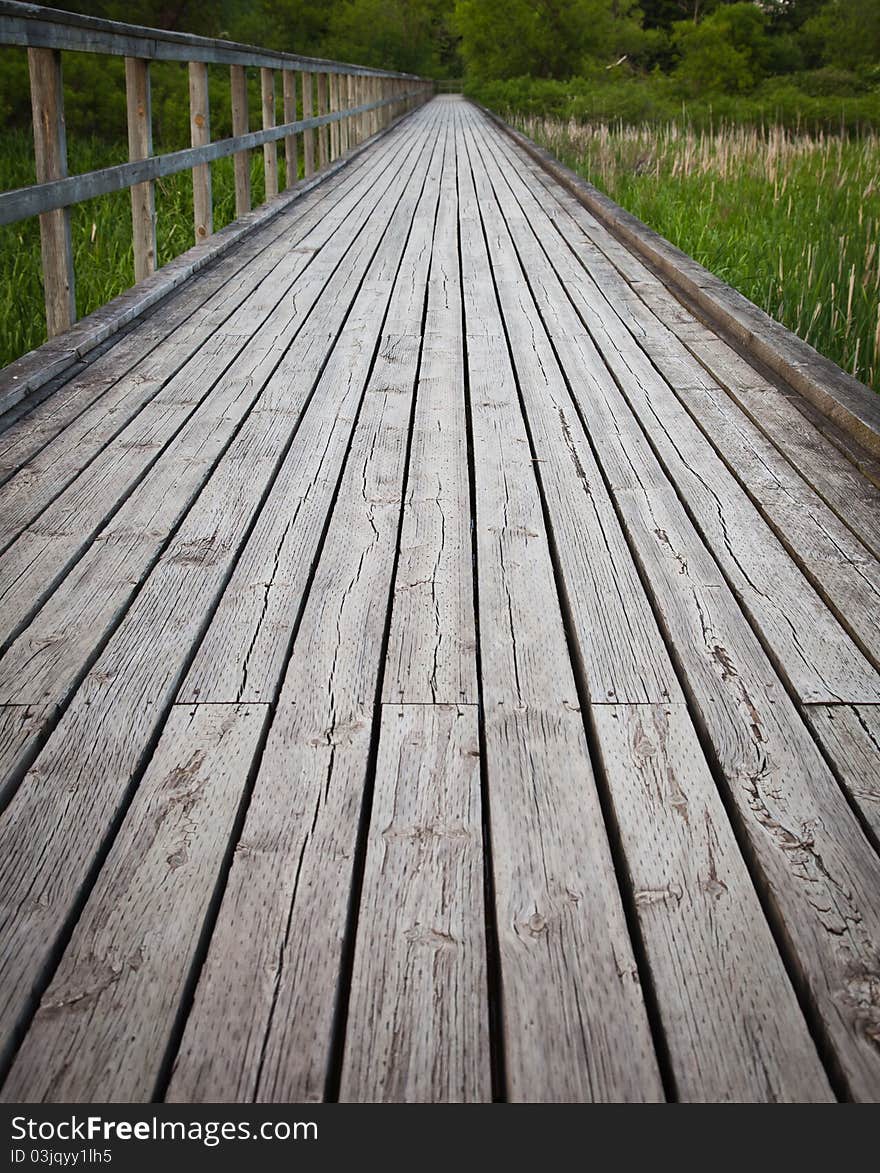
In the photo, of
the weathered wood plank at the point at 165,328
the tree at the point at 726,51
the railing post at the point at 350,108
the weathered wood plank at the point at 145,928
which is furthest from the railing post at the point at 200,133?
the tree at the point at 726,51

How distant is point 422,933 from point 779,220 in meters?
5.50

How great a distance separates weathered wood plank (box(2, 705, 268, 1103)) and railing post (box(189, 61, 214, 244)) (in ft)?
14.4

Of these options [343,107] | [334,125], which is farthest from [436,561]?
[343,107]

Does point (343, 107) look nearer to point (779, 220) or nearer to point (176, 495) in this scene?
point (779, 220)

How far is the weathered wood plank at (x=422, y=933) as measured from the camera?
1125mm

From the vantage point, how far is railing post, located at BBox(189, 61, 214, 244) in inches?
217

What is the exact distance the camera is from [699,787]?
5.18ft

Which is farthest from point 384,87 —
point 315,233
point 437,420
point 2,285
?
point 437,420

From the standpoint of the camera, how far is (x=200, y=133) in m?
5.56

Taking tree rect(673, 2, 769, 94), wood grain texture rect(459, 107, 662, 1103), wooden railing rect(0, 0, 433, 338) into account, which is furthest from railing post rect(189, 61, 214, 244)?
tree rect(673, 2, 769, 94)

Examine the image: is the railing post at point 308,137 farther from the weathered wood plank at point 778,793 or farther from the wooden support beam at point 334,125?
the weathered wood plank at point 778,793

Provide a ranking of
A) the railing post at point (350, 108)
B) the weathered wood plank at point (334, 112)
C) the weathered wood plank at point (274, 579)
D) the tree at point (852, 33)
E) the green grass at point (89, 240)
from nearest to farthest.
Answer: the weathered wood plank at point (274, 579)
the green grass at point (89, 240)
the weathered wood plank at point (334, 112)
the railing post at point (350, 108)
the tree at point (852, 33)

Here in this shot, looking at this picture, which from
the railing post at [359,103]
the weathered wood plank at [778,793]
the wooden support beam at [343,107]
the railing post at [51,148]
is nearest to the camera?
the weathered wood plank at [778,793]

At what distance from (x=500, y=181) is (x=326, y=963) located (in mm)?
8877
